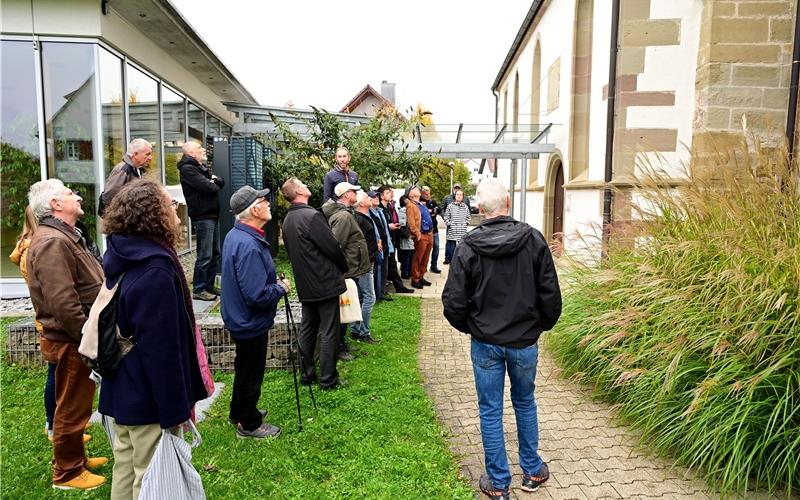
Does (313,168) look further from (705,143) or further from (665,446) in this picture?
(665,446)

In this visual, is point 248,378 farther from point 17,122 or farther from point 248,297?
point 17,122

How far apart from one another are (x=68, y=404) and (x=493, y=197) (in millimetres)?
2897

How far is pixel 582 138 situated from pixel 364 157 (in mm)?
5302

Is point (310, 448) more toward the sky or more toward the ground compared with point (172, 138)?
more toward the ground

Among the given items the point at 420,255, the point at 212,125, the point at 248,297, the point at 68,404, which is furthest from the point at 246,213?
the point at 212,125

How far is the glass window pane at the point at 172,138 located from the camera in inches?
400

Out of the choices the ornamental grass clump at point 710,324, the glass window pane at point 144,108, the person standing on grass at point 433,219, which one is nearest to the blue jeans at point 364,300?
the ornamental grass clump at point 710,324

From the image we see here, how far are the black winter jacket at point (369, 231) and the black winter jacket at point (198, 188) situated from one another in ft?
5.88

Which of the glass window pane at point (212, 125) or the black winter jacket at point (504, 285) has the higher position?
the glass window pane at point (212, 125)

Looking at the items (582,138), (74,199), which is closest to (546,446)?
(74,199)

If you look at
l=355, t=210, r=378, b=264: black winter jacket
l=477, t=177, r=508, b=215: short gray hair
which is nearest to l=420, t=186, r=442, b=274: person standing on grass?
l=355, t=210, r=378, b=264: black winter jacket

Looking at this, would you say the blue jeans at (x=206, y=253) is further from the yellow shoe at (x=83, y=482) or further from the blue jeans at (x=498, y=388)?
the blue jeans at (x=498, y=388)

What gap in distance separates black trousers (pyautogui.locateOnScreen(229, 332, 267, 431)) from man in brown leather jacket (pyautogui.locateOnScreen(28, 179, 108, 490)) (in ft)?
3.16

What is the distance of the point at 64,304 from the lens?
3.12m
